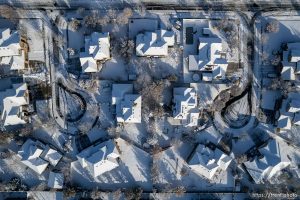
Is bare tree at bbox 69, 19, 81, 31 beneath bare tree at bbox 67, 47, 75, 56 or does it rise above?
above

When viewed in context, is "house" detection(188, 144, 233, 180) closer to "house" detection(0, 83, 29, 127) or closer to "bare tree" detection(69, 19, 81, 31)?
"bare tree" detection(69, 19, 81, 31)

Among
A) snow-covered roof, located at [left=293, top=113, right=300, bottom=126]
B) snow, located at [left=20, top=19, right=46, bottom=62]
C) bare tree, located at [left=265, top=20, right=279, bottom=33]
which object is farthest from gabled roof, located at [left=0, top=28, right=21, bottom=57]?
snow-covered roof, located at [left=293, top=113, right=300, bottom=126]

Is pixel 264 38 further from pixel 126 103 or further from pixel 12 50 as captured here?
pixel 12 50

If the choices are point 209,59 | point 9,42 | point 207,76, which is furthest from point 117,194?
point 9,42

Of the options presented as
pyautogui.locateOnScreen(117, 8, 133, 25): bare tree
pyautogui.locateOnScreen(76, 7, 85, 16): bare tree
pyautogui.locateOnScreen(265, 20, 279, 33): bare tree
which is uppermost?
pyautogui.locateOnScreen(76, 7, 85, 16): bare tree

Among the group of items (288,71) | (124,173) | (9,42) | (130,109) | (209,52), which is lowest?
(124,173)
